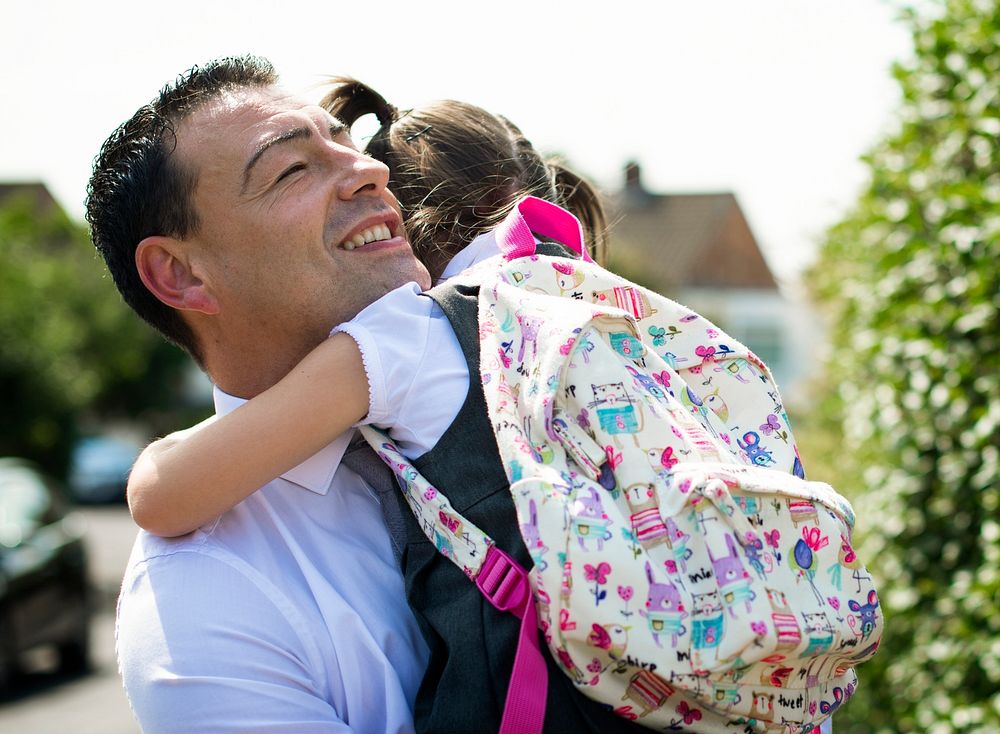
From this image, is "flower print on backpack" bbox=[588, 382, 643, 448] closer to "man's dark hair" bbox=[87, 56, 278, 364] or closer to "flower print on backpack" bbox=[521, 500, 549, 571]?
"flower print on backpack" bbox=[521, 500, 549, 571]

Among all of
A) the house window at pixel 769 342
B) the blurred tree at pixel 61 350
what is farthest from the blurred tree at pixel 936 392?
the house window at pixel 769 342

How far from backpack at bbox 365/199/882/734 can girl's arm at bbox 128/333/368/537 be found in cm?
14

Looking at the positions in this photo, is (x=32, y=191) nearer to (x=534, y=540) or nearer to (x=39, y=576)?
(x=39, y=576)

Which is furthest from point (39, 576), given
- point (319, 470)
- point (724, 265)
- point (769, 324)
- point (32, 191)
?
point (32, 191)

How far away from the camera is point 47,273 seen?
21359 mm

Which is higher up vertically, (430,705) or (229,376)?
(229,376)

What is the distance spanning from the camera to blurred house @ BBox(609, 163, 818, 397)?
3550 centimetres

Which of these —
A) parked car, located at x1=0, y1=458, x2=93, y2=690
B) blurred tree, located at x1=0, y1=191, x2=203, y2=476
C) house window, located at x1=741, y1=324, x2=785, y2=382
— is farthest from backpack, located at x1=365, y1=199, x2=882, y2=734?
house window, located at x1=741, y1=324, x2=785, y2=382

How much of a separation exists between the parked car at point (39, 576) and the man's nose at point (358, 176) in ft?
28.0

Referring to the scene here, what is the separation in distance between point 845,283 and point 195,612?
432cm

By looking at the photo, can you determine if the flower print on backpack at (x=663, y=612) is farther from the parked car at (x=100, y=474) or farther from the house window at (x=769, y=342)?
the house window at (x=769, y=342)

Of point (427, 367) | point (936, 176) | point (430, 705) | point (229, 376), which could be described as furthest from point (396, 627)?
point (936, 176)

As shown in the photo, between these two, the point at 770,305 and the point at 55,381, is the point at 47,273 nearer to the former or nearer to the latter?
the point at 55,381

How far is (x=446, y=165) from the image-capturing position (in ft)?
8.60
